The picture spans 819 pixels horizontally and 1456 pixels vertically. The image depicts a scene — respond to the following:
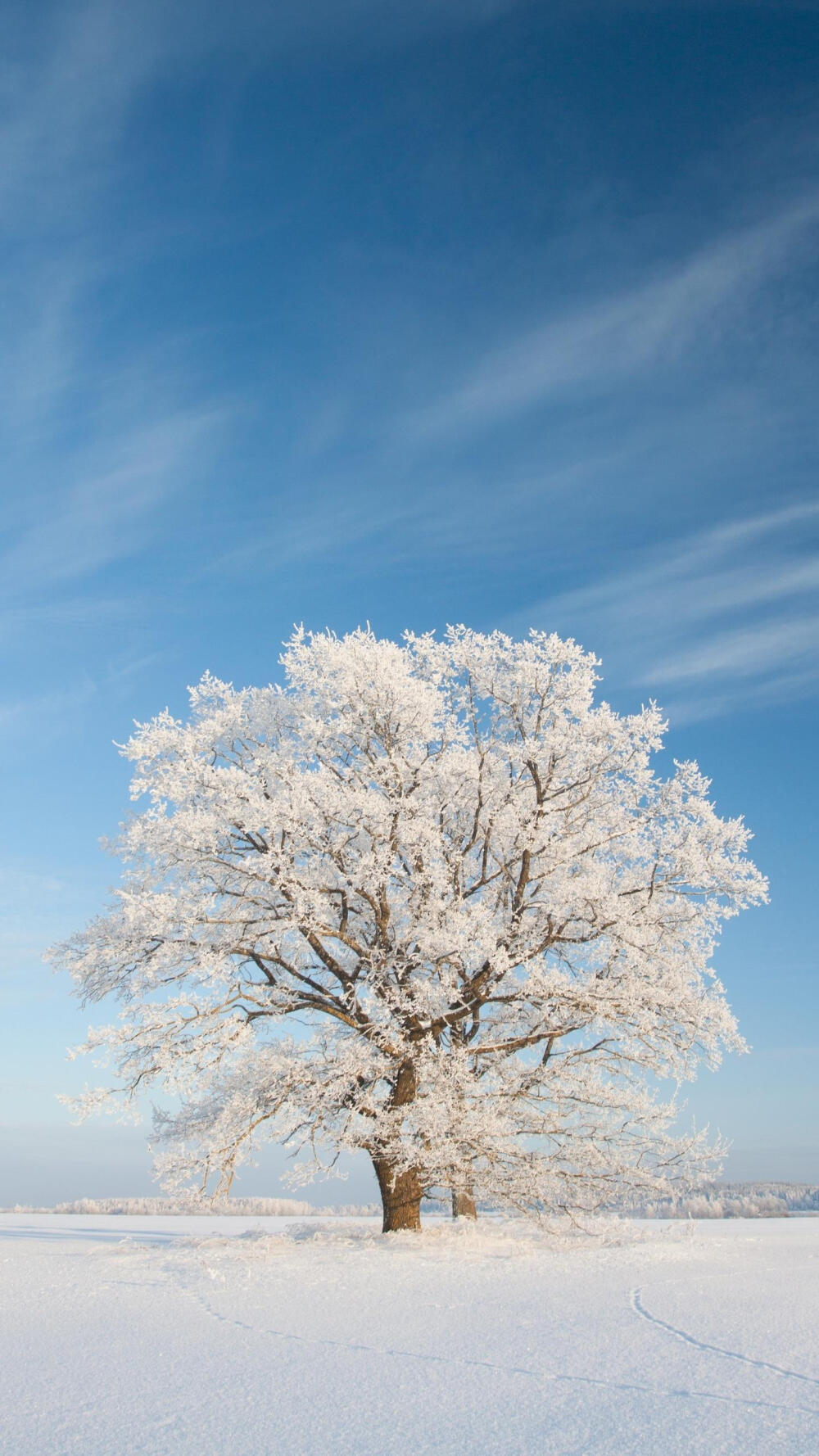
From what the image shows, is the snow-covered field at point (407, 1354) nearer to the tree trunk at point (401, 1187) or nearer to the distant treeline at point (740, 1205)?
the tree trunk at point (401, 1187)

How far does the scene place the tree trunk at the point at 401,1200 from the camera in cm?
1370

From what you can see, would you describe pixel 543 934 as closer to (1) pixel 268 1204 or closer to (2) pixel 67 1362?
A: (2) pixel 67 1362

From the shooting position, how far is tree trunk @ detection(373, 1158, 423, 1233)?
13.7m

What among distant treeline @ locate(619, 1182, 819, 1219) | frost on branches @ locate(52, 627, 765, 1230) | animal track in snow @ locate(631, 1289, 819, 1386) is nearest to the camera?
animal track in snow @ locate(631, 1289, 819, 1386)

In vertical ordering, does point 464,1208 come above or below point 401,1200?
below

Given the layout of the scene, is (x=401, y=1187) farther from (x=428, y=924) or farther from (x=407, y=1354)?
(x=407, y=1354)

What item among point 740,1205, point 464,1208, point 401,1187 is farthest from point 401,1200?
point 740,1205

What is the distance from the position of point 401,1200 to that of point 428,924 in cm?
406

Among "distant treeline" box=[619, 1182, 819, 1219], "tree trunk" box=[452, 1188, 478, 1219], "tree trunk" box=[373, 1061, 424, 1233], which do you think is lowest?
"distant treeline" box=[619, 1182, 819, 1219]

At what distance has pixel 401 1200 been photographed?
13.8 m

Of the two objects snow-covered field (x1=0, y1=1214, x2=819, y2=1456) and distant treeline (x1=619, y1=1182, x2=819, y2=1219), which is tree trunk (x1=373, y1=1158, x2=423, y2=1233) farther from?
distant treeline (x1=619, y1=1182, x2=819, y2=1219)

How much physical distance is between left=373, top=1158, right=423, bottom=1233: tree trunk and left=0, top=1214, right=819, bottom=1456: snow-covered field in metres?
2.86

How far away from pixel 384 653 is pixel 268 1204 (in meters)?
20.0

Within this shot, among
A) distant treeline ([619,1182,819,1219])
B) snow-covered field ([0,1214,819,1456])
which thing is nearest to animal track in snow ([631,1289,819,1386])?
snow-covered field ([0,1214,819,1456])
